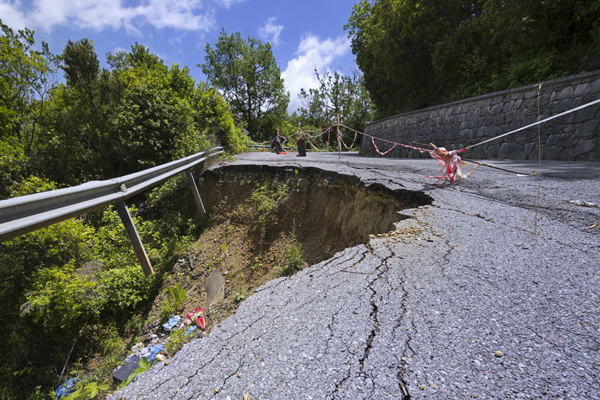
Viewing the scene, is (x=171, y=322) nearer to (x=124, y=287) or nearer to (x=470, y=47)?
(x=124, y=287)

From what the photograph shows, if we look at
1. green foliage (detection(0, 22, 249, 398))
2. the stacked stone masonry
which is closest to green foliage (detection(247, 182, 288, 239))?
green foliage (detection(0, 22, 249, 398))

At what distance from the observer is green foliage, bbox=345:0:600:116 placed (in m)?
7.70

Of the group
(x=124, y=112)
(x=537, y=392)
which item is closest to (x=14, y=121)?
(x=124, y=112)

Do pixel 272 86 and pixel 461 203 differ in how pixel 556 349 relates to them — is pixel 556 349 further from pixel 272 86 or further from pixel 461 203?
pixel 272 86

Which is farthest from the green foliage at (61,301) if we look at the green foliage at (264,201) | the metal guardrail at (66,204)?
the green foliage at (264,201)

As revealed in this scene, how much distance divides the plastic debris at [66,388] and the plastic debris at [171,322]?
4.22 feet

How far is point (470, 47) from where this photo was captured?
36.4ft

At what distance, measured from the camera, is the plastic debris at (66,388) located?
11.9ft

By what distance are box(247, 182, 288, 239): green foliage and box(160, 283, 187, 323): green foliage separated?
2060 millimetres

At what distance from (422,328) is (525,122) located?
9.59m

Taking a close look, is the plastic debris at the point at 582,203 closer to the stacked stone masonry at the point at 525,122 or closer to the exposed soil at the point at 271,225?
the exposed soil at the point at 271,225

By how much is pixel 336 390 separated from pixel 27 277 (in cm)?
568

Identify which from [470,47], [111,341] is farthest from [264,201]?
[470,47]

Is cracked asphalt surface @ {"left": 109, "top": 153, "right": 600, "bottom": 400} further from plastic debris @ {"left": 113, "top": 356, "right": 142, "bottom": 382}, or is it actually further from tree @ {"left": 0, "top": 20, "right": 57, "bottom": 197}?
tree @ {"left": 0, "top": 20, "right": 57, "bottom": 197}
